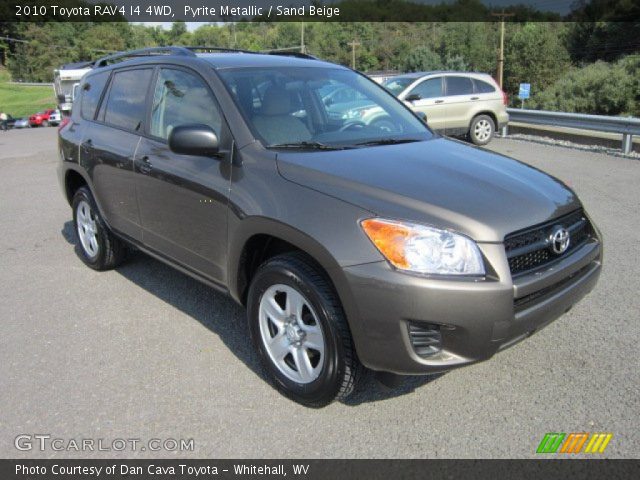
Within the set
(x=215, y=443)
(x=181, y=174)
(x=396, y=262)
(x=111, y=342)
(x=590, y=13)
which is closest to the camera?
(x=396, y=262)

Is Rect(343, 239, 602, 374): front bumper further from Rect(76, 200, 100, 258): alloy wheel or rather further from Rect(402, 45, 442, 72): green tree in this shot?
Rect(402, 45, 442, 72): green tree

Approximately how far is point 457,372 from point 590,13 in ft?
232

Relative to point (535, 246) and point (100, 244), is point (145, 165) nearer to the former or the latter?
point (100, 244)

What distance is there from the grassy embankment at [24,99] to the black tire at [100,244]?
6034 centimetres

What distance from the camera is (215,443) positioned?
2.72m

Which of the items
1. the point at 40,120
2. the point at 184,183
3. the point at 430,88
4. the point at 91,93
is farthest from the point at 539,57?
the point at 184,183

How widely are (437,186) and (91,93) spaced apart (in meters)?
3.62

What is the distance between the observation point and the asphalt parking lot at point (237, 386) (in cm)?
272

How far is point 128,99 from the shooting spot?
438 cm

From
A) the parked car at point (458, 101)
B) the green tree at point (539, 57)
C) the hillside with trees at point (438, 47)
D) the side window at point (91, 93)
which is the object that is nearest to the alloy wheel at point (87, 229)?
the side window at point (91, 93)

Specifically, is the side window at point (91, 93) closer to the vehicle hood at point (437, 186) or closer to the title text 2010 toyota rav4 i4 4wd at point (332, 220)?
the title text 2010 toyota rav4 i4 4wd at point (332, 220)

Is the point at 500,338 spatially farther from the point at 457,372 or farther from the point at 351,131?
the point at 351,131

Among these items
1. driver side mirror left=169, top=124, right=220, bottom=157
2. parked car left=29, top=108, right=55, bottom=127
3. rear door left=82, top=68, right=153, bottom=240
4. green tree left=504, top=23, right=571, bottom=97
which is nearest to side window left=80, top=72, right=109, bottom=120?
rear door left=82, top=68, right=153, bottom=240

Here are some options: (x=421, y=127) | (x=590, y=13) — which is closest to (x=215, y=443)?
(x=421, y=127)
